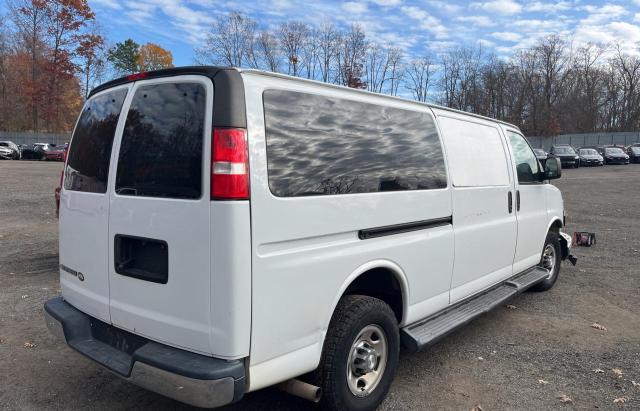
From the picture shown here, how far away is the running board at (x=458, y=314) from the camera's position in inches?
141

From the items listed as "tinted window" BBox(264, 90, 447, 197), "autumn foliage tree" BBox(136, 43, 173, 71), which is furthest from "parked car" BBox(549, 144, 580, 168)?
"autumn foliage tree" BBox(136, 43, 173, 71)

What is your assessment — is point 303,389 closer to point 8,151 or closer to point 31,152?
point 8,151

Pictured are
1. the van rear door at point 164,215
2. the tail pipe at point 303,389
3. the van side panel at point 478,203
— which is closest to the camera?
the van rear door at point 164,215

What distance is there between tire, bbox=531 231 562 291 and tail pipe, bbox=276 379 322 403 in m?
4.35

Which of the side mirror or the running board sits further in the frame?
the side mirror

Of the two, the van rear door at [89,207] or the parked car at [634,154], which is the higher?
the parked car at [634,154]

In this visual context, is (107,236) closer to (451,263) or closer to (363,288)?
(363,288)

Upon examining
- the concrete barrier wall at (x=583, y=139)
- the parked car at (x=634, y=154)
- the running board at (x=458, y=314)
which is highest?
the concrete barrier wall at (x=583, y=139)

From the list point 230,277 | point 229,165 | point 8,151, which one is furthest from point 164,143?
point 8,151

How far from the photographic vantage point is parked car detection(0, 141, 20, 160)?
39044mm

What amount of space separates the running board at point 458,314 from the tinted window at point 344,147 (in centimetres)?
111

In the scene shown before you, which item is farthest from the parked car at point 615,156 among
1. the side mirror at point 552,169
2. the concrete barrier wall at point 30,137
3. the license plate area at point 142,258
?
the concrete barrier wall at point 30,137

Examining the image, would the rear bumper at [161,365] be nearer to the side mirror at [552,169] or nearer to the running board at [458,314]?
the running board at [458,314]

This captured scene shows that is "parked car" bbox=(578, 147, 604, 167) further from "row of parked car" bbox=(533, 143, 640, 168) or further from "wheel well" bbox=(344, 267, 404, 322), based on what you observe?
"wheel well" bbox=(344, 267, 404, 322)
